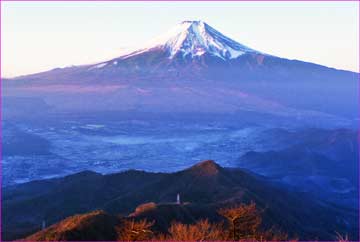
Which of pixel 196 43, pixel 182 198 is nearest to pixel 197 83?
pixel 196 43

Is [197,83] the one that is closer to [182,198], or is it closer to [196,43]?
[196,43]

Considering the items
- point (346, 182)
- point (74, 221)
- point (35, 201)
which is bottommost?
point (346, 182)

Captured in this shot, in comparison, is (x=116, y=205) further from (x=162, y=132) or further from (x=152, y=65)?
(x=152, y=65)

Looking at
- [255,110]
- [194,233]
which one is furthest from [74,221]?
[255,110]

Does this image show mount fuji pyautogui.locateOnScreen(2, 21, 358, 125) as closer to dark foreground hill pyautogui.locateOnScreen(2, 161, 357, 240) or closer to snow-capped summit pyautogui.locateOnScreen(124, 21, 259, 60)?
snow-capped summit pyautogui.locateOnScreen(124, 21, 259, 60)

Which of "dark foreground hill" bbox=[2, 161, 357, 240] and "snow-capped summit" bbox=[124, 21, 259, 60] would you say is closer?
"dark foreground hill" bbox=[2, 161, 357, 240]

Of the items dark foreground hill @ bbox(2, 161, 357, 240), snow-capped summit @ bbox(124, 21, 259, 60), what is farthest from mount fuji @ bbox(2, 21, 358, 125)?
dark foreground hill @ bbox(2, 161, 357, 240)
